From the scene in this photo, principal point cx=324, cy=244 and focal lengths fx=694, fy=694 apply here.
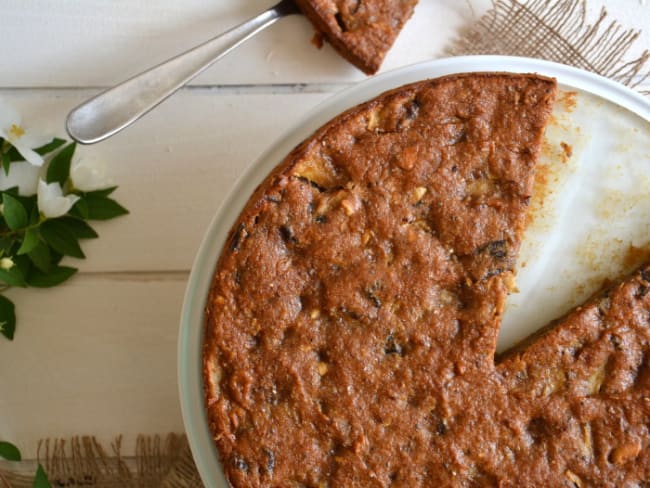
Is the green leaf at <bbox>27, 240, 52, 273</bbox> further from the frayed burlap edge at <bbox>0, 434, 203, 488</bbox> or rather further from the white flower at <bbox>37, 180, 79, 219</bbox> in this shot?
the frayed burlap edge at <bbox>0, 434, 203, 488</bbox>

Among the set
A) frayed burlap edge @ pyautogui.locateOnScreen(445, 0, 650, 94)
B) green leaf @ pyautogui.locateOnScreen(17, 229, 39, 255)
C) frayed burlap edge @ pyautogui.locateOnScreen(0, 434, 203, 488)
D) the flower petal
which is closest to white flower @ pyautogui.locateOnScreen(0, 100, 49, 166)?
the flower petal

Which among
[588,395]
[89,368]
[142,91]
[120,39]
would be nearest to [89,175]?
[142,91]

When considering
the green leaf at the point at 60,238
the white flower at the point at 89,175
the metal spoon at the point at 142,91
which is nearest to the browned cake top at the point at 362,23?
the metal spoon at the point at 142,91

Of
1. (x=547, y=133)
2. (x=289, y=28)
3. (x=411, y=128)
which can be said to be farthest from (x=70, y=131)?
(x=547, y=133)

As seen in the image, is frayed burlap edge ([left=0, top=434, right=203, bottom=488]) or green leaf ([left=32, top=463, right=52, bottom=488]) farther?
frayed burlap edge ([left=0, top=434, right=203, bottom=488])

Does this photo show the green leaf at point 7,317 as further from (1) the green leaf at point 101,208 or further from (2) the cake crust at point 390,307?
(2) the cake crust at point 390,307

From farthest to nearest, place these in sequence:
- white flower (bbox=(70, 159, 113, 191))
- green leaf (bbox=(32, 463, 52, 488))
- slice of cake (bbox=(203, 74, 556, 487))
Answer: white flower (bbox=(70, 159, 113, 191)) < green leaf (bbox=(32, 463, 52, 488)) < slice of cake (bbox=(203, 74, 556, 487))

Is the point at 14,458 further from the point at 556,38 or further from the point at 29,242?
the point at 556,38
